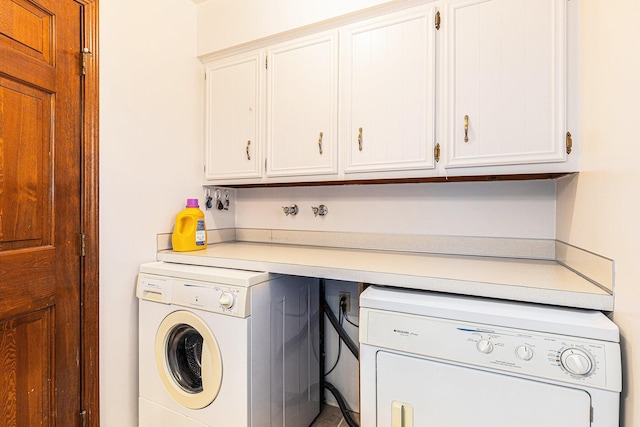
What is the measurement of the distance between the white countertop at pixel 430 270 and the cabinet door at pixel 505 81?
1.57 ft

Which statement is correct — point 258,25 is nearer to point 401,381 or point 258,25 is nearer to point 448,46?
point 448,46

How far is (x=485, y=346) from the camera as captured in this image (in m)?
0.98

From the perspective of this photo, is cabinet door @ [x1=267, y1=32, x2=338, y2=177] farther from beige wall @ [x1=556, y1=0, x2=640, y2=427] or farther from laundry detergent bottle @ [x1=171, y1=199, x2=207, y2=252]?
beige wall @ [x1=556, y1=0, x2=640, y2=427]

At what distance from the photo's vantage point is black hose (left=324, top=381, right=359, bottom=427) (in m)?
1.91

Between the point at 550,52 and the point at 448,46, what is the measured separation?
0.41 m

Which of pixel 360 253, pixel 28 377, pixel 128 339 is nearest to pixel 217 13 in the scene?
pixel 360 253

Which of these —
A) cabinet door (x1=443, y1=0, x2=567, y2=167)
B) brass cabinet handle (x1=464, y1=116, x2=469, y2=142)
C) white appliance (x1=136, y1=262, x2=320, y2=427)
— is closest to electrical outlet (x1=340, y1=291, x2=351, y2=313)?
white appliance (x1=136, y1=262, x2=320, y2=427)

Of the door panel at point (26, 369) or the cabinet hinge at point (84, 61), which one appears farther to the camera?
the cabinet hinge at point (84, 61)

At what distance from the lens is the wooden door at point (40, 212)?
4.08 feet

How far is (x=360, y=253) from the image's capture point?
1826 millimetres

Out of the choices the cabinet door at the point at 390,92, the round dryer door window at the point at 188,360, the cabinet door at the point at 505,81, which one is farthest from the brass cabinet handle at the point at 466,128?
the round dryer door window at the point at 188,360

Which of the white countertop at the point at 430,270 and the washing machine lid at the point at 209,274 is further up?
the white countertop at the point at 430,270

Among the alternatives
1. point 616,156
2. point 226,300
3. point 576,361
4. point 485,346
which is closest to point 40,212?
point 226,300

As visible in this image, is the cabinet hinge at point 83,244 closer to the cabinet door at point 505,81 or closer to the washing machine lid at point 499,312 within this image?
the washing machine lid at point 499,312
